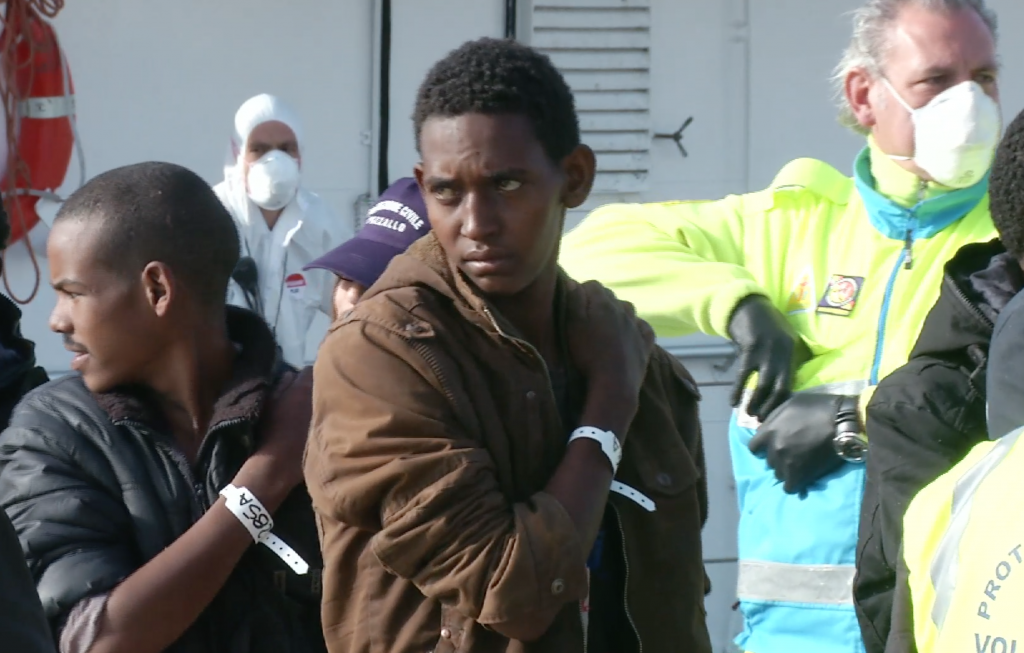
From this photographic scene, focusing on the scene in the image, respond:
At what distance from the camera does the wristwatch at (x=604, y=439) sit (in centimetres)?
180

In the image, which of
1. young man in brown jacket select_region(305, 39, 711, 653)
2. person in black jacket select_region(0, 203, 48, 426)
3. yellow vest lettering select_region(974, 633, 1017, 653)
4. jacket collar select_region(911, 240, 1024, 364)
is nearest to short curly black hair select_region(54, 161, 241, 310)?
young man in brown jacket select_region(305, 39, 711, 653)

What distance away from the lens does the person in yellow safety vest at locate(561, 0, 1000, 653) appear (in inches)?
96.3

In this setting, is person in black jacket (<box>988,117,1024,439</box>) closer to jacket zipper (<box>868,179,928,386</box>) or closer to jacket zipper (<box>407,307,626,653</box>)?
jacket zipper (<box>407,307,626,653</box>)

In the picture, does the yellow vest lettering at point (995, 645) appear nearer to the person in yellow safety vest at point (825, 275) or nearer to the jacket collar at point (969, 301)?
the jacket collar at point (969, 301)

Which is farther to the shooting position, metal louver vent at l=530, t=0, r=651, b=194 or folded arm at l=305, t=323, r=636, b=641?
metal louver vent at l=530, t=0, r=651, b=194

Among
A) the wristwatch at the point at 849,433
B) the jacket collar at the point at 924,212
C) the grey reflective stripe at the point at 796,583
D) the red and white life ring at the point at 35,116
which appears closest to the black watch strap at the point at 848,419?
A: the wristwatch at the point at 849,433

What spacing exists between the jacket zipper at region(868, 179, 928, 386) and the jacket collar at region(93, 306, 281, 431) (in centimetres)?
102

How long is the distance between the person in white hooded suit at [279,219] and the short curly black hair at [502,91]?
3.21 m

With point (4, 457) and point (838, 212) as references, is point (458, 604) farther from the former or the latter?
point (838, 212)

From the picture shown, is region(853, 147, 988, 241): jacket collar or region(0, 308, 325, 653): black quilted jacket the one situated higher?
region(853, 147, 988, 241): jacket collar

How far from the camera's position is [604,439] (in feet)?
5.92

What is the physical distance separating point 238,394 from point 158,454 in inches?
5.7

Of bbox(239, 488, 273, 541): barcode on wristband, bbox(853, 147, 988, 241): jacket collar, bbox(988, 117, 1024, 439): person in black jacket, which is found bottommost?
bbox(239, 488, 273, 541): barcode on wristband

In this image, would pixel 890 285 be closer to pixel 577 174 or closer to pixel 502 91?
pixel 577 174
